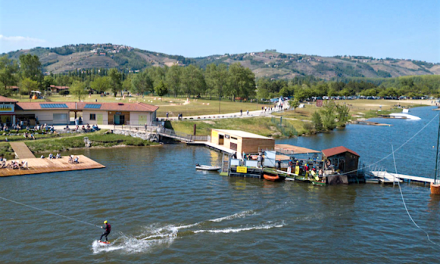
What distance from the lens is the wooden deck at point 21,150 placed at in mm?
48188

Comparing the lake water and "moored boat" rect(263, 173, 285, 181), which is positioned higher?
"moored boat" rect(263, 173, 285, 181)

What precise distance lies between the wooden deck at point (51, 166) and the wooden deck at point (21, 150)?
94.7 inches

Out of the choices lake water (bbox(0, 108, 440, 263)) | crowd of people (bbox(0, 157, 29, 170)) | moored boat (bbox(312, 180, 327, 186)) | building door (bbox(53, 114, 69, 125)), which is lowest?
lake water (bbox(0, 108, 440, 263))

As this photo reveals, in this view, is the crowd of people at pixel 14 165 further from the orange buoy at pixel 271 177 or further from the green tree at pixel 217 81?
the green tree at pixel 217 81

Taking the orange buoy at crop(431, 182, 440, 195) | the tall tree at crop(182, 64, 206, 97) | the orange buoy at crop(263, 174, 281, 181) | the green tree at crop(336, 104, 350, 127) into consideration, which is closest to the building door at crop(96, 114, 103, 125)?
the orange buoy at crop(263, 174, 281, 181)

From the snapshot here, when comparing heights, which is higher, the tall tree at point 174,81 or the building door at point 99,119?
the tall tree at point 174,81

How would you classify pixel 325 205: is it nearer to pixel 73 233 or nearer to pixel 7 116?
pixel 73 233

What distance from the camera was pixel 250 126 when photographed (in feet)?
269

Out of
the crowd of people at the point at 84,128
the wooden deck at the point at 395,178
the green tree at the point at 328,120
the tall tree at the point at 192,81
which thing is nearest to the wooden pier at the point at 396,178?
the wooden deck at the point at 395,178

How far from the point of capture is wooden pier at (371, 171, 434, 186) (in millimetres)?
43688

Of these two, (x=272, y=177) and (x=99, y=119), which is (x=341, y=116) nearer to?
(x=272, y=177)

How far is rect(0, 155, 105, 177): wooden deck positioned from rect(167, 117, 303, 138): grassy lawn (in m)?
27.8

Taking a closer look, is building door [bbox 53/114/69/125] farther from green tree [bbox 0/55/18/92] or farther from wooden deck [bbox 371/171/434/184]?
wooden deck [bbox 371/171/434/184]

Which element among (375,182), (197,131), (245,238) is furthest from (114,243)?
(197,131)
